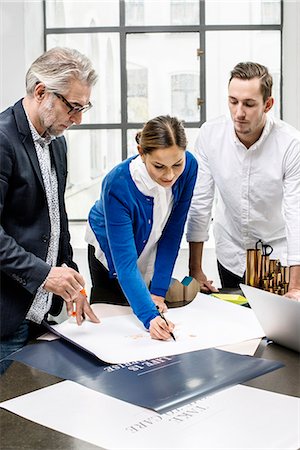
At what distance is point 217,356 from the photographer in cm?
127

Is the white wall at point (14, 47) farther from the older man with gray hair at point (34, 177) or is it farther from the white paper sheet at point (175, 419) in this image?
the white paper sheet at point (175, 419)

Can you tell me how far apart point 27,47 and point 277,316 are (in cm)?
313

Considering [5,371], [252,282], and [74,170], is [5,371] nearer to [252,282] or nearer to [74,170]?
[252,282]

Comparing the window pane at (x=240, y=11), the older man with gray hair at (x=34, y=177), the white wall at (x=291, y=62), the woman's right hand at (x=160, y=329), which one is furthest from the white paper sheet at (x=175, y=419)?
the window pane at (x=240, y=11)

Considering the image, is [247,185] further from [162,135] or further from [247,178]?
[162,135]

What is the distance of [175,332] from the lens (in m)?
1.44

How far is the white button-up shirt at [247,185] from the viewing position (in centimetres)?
210

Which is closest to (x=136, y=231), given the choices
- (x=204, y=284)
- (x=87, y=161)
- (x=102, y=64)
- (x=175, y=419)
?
(x=204, y=284)

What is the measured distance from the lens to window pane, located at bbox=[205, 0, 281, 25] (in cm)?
423

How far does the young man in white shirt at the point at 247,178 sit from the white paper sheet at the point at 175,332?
316 millimetres

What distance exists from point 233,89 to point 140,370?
1.12m

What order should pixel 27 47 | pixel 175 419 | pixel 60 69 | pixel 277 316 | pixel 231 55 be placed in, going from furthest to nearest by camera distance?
1. pixel 231 55
2. pixel 27 47
3. pixel 60 69
4. pixel 277 316
5. pixel 175 419

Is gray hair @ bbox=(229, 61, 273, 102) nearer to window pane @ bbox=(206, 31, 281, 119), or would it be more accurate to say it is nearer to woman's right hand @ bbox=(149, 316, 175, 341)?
woman's right hand @ bbox=(149, 316, 175, 341)

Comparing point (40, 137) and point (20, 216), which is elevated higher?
point (40, 137)
